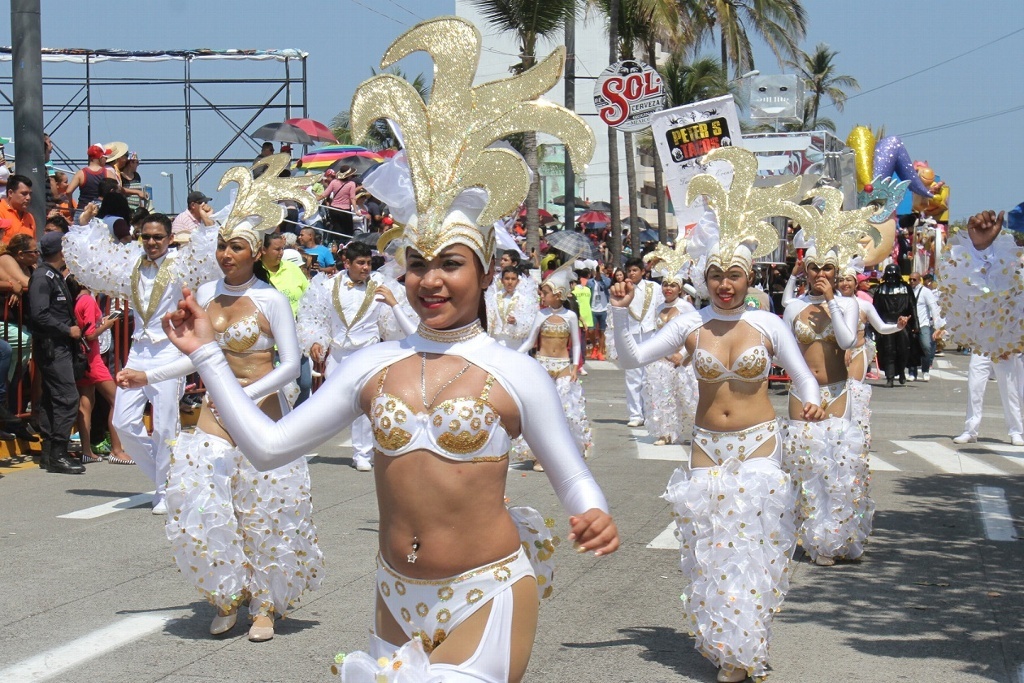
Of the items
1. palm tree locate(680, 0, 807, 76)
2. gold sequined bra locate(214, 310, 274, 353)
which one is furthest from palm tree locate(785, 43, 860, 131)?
gold sequined bra locate(214, 310, 274, 353)

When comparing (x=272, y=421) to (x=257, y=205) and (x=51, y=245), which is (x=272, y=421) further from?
(x=51, y=245)

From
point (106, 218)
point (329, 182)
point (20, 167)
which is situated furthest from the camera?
point (329, 182)

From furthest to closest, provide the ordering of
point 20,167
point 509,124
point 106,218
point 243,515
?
point 106,218 < point 20,167 < point 243,515 < point 509,124

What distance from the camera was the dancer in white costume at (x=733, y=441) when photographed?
6004 mm

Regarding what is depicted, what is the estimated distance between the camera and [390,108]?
4008 mm

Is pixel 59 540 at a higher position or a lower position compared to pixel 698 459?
lower

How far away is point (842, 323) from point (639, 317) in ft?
24.7

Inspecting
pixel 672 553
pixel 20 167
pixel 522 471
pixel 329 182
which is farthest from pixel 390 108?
pixel 329 182

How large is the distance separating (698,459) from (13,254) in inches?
322

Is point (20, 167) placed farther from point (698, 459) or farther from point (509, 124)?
point (509, 124)

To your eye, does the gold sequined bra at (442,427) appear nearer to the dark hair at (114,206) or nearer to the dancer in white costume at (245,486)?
the dancer in white costume at (245,486)

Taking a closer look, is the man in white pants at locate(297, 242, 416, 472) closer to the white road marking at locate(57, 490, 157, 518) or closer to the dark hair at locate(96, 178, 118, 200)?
the white road marking at locate(57, 490, 157, 518)

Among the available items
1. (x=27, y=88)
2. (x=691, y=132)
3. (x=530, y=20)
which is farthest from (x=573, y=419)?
(x=530, y=20)

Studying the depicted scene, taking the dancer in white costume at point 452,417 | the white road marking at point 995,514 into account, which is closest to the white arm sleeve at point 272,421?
the dancer in white costume at point 452,417
